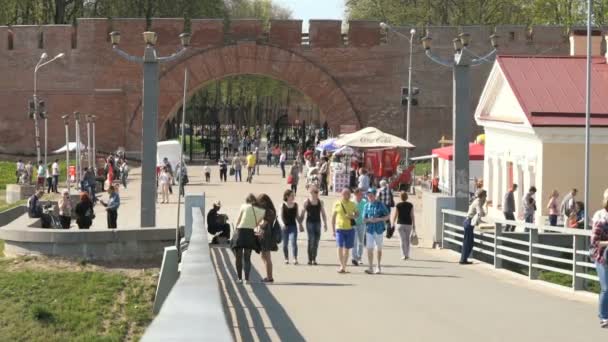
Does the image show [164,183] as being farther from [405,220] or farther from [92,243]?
[405,220]

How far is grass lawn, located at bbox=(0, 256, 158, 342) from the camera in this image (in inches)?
760

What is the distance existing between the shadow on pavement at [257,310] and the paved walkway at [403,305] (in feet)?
0.03

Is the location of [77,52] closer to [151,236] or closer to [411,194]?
[411,194]

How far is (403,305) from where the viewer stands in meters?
15.7

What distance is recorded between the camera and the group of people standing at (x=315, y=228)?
58.5 feet

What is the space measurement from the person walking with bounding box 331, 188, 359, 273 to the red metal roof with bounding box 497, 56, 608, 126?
11.5 m

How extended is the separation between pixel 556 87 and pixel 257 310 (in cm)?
1880

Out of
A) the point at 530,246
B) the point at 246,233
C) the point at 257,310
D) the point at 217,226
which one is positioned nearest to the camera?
the point at 257,310

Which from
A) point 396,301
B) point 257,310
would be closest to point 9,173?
point 396,301

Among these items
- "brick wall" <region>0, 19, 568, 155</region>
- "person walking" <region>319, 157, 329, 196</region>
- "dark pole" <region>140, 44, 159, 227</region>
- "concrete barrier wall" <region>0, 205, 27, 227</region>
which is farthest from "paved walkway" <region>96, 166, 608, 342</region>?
"brick wall" <region>0, 19, 568, 155</region>

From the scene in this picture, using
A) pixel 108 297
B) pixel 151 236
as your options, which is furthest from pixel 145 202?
pixel 108 297

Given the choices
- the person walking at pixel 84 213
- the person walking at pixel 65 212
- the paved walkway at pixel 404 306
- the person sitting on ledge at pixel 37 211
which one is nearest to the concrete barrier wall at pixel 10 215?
the person sitting on ledge at pixel 37 211

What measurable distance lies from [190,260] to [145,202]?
12030mm

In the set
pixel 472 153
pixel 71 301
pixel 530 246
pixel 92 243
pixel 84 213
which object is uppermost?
pixel 472 153
